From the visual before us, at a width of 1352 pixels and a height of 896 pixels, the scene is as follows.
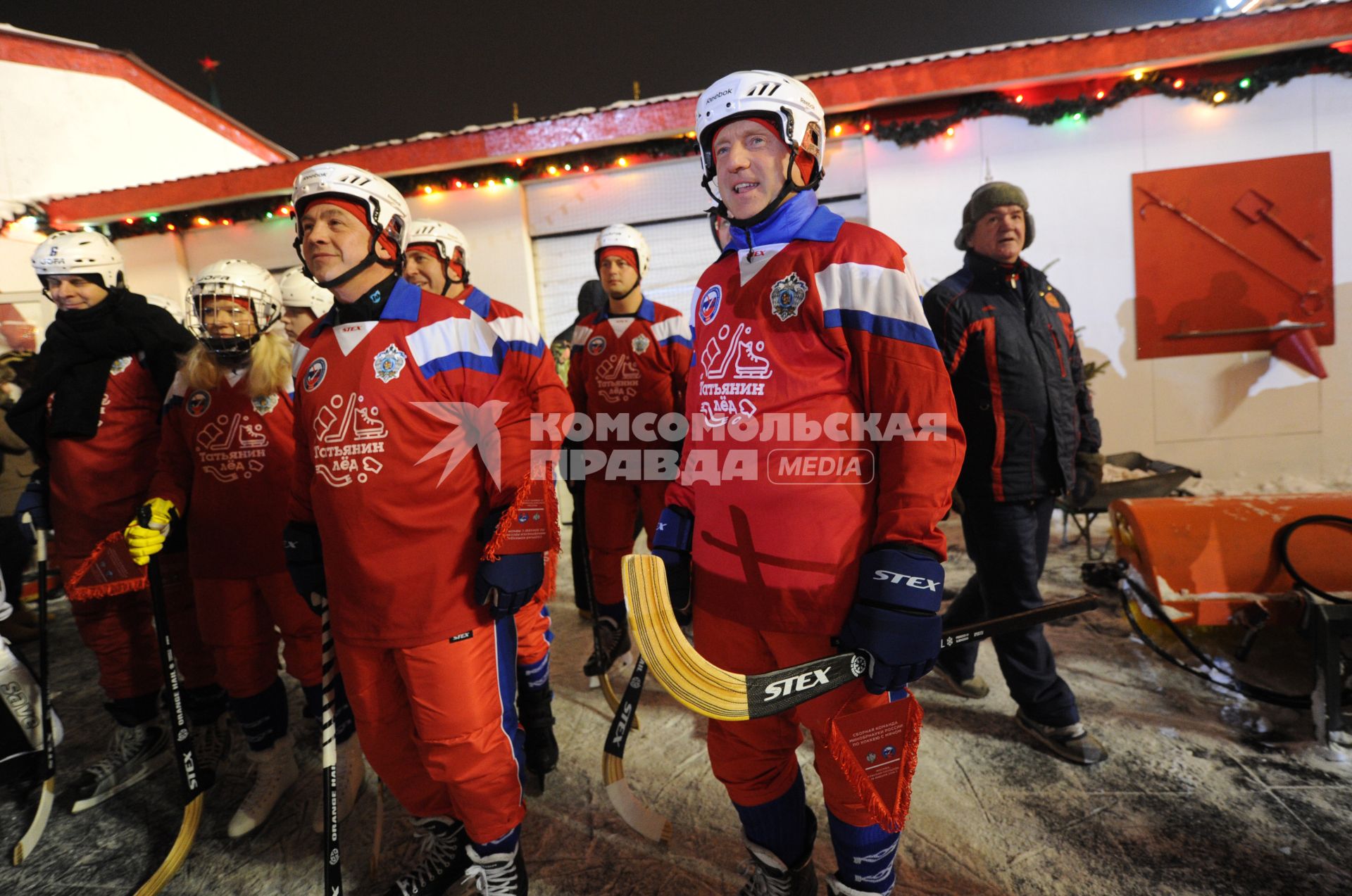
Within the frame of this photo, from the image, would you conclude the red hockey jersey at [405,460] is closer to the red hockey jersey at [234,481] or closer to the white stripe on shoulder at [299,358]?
the white stripe on shoulder at [299,358]

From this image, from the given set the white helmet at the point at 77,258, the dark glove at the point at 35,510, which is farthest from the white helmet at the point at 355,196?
the dark glove at the point at 35,510

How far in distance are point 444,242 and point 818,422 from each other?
3.27m

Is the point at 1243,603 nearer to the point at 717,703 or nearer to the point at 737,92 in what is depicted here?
the point at 717,703

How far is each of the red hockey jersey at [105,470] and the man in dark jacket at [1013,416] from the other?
12.5ft

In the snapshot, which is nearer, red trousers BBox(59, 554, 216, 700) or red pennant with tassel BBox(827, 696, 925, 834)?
red pennant with tassel BBox(827, 696, 925, 834)

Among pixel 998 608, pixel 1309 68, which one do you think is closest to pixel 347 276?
pixel 998 608

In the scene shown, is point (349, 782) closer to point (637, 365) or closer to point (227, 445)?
point (227, 445)

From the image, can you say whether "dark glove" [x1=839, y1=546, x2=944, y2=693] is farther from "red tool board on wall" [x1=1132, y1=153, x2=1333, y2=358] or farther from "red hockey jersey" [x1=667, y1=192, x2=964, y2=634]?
"red tool board on wall" [x1=1132, y1=153, x2=1333, y2=358]

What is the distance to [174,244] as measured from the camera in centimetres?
774

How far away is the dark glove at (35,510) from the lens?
9.95ft

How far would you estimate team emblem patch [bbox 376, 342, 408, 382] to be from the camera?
187 cm

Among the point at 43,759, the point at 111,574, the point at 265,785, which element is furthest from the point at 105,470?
the point at 265,785

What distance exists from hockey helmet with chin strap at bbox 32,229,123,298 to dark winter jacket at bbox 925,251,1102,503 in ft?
13.1

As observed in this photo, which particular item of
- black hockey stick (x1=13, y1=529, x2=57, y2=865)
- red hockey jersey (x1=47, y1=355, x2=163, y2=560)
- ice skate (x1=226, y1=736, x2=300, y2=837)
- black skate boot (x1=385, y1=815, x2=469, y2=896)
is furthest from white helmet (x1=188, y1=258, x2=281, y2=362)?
black skate boot (x1=385, y1=815, x2=469, y2=896)
